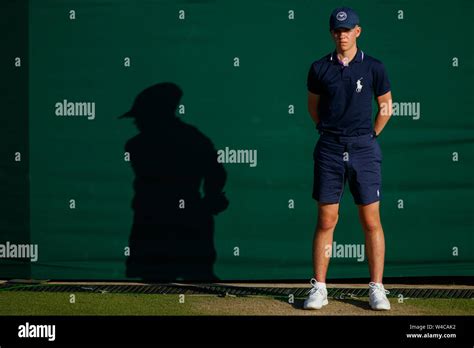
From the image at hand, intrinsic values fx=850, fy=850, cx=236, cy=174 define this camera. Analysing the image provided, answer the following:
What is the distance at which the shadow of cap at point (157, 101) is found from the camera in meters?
6.83

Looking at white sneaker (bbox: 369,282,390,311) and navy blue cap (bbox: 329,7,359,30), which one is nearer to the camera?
navy blue cap (bbox: 329,7,359,30)

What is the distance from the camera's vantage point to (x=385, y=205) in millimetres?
6746

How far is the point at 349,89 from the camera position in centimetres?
563

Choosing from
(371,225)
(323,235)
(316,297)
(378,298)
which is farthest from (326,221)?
(378,298)

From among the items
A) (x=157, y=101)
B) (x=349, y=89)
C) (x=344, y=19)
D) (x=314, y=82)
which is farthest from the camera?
(x=157, y=101)

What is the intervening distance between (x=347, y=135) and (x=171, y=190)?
178 centimetres

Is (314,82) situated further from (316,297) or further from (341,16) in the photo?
(316,297)

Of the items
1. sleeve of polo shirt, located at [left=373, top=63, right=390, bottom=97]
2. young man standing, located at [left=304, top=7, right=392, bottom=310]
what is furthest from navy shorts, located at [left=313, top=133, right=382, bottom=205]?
sleeve of polo shirt, located at [left=373, top=63, right=390, bottom=97]

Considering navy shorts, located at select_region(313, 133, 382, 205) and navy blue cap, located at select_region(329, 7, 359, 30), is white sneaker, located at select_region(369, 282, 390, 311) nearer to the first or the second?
navy shorts, located at select_region(313, 133, 382, 205)

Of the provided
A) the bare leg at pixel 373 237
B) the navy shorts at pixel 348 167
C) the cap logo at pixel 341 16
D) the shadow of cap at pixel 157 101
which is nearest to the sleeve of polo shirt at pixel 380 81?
the navy shorts at pixel 348 167

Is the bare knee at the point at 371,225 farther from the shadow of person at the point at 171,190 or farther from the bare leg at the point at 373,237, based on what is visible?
the shadow of person at the point at 171,190

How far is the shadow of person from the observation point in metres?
6.84

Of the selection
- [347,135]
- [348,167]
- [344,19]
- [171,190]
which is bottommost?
[171,190]

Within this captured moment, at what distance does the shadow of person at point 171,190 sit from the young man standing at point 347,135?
4.12ft
